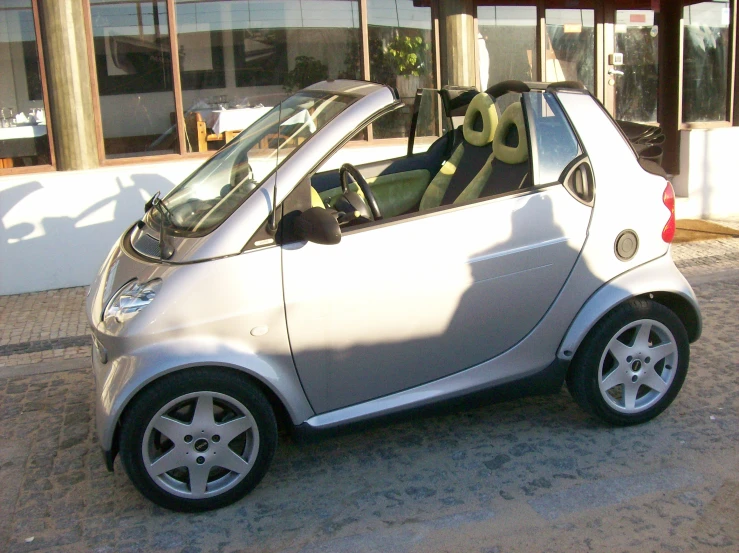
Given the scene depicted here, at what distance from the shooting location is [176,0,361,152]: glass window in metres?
8.30

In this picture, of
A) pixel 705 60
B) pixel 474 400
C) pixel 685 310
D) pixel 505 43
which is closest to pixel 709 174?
pixel 705 60

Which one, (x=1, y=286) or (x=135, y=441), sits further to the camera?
(x=1, y=286)

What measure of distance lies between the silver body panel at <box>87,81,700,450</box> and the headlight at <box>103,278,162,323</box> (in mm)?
50

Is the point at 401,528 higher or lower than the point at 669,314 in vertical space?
lower

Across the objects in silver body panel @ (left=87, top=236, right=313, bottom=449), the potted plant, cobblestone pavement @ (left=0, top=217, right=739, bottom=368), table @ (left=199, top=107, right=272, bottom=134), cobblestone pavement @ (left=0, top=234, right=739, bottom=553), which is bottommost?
cobblestone pavement @ (left=0, top=234, right=739, bottom=553)

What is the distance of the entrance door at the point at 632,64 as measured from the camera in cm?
1012

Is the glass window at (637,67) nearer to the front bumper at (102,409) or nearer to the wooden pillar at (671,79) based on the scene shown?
the wooden pillar at (671,79)

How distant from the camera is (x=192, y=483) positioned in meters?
3.70

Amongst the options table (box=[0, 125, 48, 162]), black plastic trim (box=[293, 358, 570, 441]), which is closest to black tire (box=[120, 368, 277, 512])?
black plastic trim (box=[293, 358, 570, 441])

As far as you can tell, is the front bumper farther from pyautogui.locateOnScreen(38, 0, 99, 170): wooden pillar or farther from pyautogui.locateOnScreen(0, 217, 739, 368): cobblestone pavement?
pyautogui.locateOnScreen(38, 0, 99, 170): wooden pillar

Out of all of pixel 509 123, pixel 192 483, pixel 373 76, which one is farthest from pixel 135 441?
pixel 373 76

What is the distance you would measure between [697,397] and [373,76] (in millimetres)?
5332

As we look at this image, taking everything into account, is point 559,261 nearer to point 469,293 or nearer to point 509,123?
point 469,293

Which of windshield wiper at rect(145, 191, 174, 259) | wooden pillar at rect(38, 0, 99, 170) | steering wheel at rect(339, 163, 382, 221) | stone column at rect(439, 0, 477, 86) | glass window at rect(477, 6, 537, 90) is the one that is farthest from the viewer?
glass window at rect(477, 6, 537, 90)
